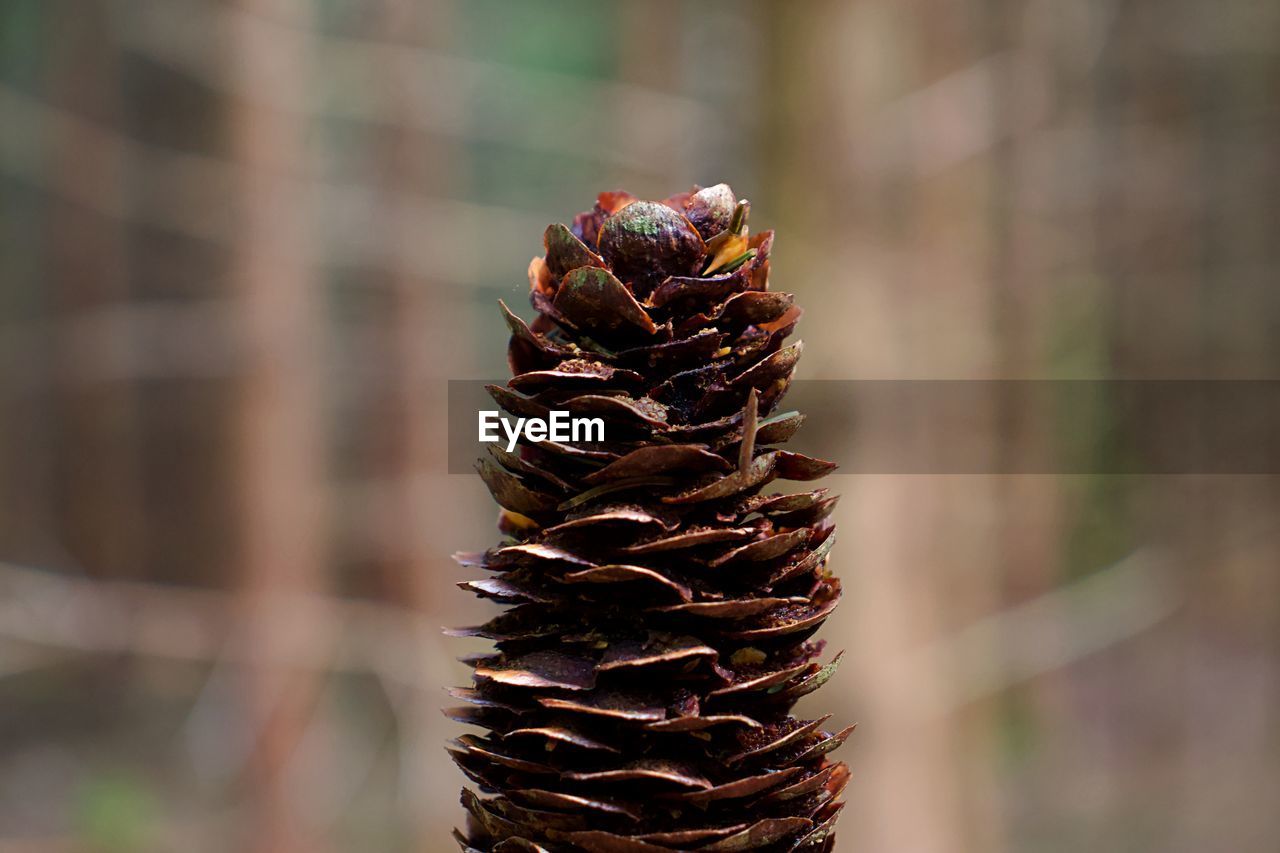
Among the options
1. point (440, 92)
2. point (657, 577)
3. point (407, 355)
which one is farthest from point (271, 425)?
point (657, 577)

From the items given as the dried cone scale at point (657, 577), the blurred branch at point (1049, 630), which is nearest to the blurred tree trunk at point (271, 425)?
the blurred branch at point (1049, 630)

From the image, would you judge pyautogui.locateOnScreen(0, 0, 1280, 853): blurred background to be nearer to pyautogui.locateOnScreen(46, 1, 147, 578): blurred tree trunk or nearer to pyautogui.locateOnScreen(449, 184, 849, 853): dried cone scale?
pyautogui.locateOnScreen(46, 1, 147, 578): blurred tree trunk

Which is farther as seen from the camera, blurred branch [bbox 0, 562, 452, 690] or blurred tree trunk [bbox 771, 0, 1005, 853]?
blurred branch [bbox 0, 562, 452, 690]

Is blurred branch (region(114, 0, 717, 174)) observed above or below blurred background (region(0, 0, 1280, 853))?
above

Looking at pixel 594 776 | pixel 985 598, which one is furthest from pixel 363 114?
pixel 594 776

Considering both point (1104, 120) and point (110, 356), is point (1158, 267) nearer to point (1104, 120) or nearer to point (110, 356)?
point (1104, 120)

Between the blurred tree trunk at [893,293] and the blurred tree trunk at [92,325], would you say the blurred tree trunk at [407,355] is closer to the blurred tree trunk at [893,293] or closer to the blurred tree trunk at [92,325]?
the blurred tree trunk at [92,325]

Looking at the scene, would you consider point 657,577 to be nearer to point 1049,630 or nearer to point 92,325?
point 92,325

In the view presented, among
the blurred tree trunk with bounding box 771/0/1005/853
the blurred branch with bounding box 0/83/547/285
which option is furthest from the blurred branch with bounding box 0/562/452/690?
the blurred tree trunk with bounding box 771/0/1005/853
